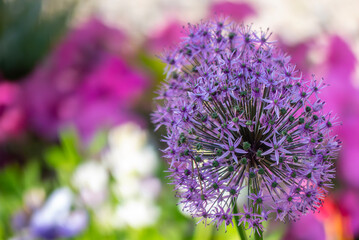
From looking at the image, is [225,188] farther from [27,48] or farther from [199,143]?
[27,48]

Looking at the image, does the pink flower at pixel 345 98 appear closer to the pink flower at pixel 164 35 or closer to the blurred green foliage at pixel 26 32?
the pink flower at pixel 164 35

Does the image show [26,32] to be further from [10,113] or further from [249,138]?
[249,138]

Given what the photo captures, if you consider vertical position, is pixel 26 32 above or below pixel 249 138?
above

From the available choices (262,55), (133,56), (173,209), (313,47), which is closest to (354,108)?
(313,47)

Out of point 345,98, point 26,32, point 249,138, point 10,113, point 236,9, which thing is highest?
point 26,32

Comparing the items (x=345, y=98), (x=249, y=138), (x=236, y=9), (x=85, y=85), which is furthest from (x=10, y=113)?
(x=249, y=138)

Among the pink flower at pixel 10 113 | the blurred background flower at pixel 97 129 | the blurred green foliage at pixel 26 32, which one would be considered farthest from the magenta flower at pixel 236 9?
the pink flower at pixel 10 113
